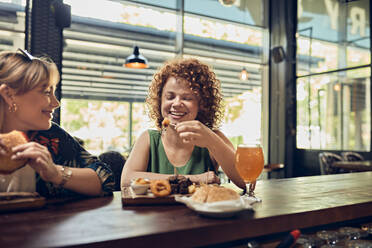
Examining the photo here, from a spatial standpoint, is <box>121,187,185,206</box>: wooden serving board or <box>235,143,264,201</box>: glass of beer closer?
<box>121,187,185,206</box>: wooden serving board

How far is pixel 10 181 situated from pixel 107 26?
481 centimetres

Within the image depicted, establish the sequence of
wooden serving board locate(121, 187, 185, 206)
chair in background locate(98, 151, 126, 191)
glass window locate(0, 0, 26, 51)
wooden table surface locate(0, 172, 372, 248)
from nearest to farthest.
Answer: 1. wooden table surface locate(0, 172, 372, 248)
2. wooden serving board locate(121, 187, 185, 206)
3. chair in background locate(98, 151, 126, 191)
4. glass window locate(0, 0, 26, 51)

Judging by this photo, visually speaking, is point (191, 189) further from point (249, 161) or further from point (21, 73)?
point (21, 73)

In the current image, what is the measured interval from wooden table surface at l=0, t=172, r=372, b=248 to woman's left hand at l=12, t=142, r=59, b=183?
0.12 m

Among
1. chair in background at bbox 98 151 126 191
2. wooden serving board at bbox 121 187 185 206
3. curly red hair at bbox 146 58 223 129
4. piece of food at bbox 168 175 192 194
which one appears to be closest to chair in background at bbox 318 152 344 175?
curly red hair at bbox 146 58 223 129

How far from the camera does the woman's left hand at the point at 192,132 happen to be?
115 centimetres

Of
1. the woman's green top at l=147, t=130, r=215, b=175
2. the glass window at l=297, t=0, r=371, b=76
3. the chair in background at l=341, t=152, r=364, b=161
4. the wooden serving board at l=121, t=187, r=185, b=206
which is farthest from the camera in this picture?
the glass window at l=297, t=0, r=371, b=76

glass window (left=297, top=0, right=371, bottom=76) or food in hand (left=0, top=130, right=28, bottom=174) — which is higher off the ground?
glass window (left=297, top=0, right=371, bottom=76)

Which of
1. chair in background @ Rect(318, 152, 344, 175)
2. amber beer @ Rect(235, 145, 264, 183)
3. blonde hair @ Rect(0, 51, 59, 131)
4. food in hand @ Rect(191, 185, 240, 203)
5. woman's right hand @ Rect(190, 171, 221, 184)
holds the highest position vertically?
blonde hair @ Rect(0, 51, 59, 131)

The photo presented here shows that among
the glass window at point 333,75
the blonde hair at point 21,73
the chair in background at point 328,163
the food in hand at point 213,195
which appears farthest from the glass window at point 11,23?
the glass window at point 333,75

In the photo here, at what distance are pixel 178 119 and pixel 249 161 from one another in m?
0.49

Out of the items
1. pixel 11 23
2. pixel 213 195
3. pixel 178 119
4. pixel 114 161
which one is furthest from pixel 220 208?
pixel 11 23

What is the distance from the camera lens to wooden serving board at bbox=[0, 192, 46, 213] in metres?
0.90

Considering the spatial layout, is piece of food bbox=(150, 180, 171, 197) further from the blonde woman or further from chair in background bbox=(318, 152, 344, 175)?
chair in background bbox=(318, 152, 344, 175)
